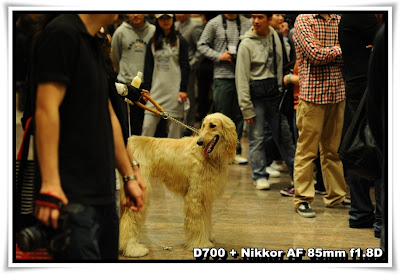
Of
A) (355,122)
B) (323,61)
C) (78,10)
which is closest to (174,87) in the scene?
(323,61)

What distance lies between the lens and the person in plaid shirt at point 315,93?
452 centimetres

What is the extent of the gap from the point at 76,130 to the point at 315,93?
2918 millimetres

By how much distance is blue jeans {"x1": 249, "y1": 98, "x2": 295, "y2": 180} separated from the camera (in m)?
5.32

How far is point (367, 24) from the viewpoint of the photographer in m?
4.01

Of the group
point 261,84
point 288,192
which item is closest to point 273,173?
point 288,192

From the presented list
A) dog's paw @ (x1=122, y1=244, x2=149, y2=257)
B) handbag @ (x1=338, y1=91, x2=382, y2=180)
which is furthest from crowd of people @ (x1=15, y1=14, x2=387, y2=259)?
dog's paw @ (x1=122, y1=244, x2=149, y2=257)

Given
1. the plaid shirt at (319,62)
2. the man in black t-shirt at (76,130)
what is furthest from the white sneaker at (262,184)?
the man in black t-shirt at (76,130)

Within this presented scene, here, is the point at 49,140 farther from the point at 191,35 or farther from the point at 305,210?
the point at 191,35

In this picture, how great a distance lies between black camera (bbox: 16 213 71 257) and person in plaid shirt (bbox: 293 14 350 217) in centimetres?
295

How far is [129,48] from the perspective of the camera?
554 centimetres

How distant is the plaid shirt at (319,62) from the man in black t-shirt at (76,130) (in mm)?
2638

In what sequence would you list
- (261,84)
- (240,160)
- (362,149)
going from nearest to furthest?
(362,149) → (261,84) → (240,160)

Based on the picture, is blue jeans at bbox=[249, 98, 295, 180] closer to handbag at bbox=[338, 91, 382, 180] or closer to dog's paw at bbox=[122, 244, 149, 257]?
dog's paw at bbox=[122, 244, 149, 257]

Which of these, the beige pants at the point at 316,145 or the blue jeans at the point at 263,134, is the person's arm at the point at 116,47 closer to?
the blue jeans at the point at 263,134
